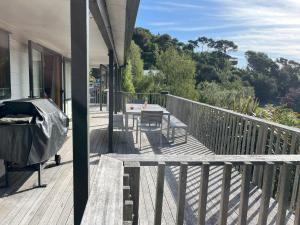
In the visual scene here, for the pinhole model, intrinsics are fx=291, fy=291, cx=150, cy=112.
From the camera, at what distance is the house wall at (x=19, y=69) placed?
4934 mm

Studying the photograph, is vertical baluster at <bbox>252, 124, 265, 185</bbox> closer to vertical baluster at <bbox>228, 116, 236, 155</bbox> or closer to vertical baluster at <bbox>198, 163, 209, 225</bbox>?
vertical baluster at <bbox>228, 116, 236, 155</bbox>

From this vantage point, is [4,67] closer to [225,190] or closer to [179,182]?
[179,182]

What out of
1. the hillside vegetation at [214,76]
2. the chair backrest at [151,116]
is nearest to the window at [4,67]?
the chair backrest at [151,116]

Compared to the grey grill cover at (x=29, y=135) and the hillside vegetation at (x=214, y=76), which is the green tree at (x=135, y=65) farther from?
the grey grill cover at (x=29, y=135)

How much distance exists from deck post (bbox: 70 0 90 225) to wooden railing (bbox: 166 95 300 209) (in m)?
1.27

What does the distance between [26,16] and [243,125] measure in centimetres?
338

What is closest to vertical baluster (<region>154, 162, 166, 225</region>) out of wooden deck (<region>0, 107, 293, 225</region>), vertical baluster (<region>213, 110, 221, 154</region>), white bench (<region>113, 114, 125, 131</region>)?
wooden deck (<region>0, 107, 293, 225</region>)

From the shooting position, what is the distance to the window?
4.41 metres

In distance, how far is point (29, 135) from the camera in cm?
341

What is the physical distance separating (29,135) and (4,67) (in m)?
1.73

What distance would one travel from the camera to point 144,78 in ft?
72.7

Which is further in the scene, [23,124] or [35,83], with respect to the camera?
[35,83]

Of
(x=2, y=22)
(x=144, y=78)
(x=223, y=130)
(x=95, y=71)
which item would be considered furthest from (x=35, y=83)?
(x=95, y=71)

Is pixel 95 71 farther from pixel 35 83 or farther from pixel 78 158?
pixel 78 158
